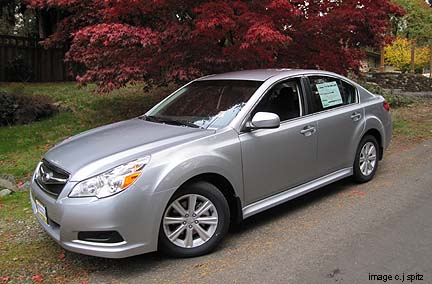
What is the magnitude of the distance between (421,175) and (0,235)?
5021 mm

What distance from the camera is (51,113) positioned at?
9.62 meters

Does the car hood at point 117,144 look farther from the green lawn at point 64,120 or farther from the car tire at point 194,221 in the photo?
the green lawn at point 64,120

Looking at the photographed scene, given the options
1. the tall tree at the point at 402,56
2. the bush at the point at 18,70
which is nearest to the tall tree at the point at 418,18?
the bush at the point at 18,70

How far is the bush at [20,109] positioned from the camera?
29.3 feet

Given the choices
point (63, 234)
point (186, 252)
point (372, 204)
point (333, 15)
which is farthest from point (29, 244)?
point (333, 15)

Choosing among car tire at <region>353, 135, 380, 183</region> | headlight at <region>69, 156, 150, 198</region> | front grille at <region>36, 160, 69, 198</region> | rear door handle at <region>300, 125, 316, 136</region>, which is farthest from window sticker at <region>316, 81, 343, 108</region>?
front grille at <region>36, 160, 69, 198</region>

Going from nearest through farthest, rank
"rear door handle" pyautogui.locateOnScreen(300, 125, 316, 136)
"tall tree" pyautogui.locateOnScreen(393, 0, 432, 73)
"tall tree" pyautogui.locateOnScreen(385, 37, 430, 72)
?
"rear door handle" pyautogui.locateOnScreen(300, 125, 316, 136) < "tall tree" pyautogui.locateOnScreen(393, 0, 432, 73) < "tall tree" pyautogui.locateOnScreen(385, 37, 430, 72)

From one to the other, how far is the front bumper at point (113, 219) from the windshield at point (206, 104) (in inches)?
42.6

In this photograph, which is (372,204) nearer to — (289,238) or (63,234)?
(289,238)

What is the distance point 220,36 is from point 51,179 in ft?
Result: 12.1

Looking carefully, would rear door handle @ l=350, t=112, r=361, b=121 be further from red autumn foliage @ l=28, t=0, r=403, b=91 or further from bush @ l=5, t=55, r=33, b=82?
bush @ l=5, t=55, r=33, b=82

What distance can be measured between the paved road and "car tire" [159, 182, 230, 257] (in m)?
0.11

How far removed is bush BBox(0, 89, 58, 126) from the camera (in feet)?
29.3

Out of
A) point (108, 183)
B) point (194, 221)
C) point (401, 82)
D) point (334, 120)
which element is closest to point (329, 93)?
point (334, 120)
